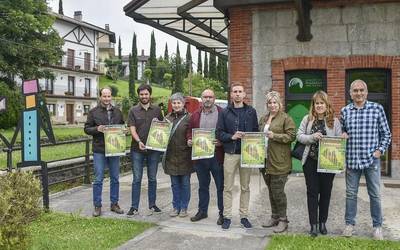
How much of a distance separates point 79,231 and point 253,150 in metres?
2.71

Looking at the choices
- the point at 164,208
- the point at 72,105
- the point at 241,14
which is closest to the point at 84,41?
the point at 72,105

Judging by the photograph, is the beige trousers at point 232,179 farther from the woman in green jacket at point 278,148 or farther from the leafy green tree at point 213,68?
the leafy green tree at point 213,68

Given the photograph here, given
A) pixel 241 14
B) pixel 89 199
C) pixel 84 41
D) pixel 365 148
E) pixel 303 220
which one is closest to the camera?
pixel 365 148

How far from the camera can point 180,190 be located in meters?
7.48

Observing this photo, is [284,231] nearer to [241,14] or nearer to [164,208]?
[164,208]

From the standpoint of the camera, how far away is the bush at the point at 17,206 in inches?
181

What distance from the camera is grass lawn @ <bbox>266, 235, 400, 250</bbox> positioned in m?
5.84

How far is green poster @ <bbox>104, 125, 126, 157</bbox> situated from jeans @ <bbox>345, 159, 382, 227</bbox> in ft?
11.2

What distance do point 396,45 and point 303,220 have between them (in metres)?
5.70

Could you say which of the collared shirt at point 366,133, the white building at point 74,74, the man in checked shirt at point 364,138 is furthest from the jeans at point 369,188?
the white building at point 74,74

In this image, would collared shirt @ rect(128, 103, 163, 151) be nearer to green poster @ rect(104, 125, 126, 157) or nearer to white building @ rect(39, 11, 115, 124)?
green poster @ rect(104, 125, 126, 157)

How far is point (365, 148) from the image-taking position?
602 cm

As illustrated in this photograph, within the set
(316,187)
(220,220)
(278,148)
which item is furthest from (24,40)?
(316,187)

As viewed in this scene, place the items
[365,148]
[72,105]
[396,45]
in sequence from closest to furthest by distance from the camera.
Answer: [365,148] < [396,45] < [72,105]
